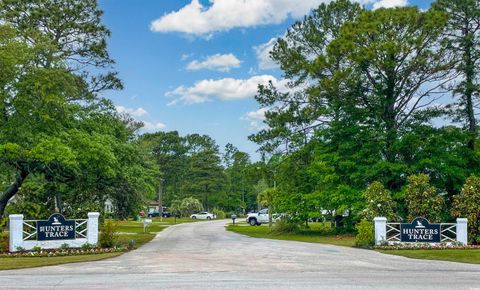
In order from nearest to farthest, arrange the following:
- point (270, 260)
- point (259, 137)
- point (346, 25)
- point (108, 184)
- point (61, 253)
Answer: point (270, 260), point (61, 253), point (108, 184), point (346, 25), point (259, 137)

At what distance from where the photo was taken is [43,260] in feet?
58.6

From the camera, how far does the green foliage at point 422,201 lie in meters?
25.0

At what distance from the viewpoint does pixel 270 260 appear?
17.3m

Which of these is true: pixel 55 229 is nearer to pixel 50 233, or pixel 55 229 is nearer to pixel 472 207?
pixel 50 233

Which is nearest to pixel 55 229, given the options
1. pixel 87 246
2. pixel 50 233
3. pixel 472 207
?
pixel 50 233

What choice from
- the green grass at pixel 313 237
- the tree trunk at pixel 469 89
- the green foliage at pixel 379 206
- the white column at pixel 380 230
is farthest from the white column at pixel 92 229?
the tree trunk at pixel 469 89

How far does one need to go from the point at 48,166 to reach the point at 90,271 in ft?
35.5

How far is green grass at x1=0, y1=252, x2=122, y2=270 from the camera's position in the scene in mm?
16172

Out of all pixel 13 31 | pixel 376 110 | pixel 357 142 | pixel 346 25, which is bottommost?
pixel 357 142

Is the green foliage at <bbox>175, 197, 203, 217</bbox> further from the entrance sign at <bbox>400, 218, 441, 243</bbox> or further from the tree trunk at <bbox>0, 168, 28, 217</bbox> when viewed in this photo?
the entrance sign at <bbox>400, 218, 441, 243</bbox>

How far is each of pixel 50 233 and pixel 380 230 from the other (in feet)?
45.1

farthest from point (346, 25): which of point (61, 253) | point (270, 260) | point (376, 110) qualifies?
point (61, 253)

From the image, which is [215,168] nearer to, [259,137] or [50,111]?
[259,137]

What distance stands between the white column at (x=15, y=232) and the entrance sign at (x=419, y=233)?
613 inches
